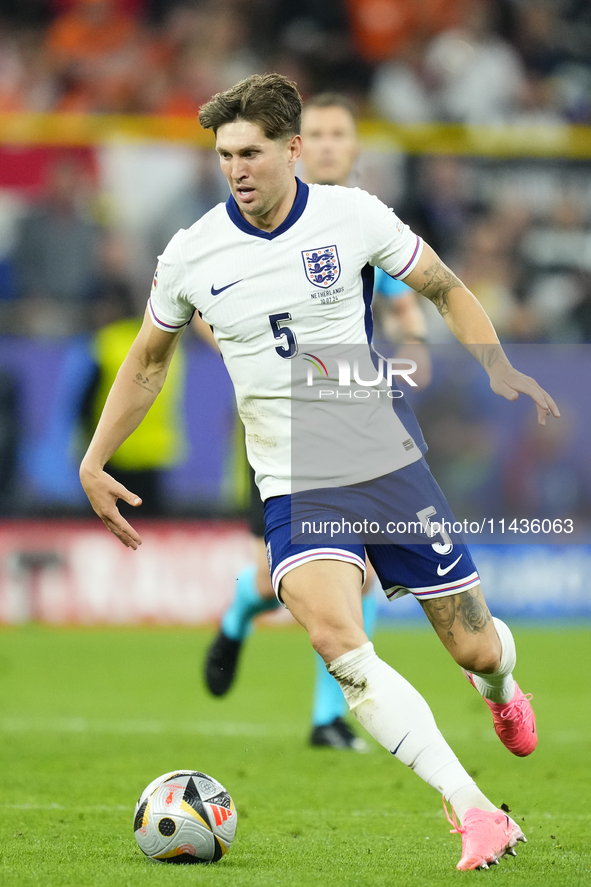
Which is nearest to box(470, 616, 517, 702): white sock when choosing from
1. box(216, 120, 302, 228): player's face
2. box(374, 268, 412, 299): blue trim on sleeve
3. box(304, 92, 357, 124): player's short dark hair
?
box(216, 120, 302, 228): player's face

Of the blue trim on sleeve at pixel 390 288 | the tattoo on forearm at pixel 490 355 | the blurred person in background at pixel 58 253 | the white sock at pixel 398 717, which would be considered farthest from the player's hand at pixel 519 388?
the blurred person in background at pixel 58 253

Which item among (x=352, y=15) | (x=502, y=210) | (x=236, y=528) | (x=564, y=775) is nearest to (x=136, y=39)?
(x=352, y=15)

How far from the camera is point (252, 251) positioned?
4215 millimetres

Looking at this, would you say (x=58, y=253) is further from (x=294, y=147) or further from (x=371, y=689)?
(x=371, y=689)

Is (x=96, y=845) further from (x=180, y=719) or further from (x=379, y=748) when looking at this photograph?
(x=180, y=719)

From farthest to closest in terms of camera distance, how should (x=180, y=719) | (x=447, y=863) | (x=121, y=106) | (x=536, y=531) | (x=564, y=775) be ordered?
(x=121, y=106) < (x=536, y=531) < (x=180, y=719) < (x=564, y=775) < (x=447, y=863)

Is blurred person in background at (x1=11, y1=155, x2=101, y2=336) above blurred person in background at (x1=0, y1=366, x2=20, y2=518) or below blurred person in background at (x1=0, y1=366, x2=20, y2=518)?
above

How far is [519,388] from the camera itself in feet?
13.3

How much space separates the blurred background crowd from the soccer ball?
7.16 meters

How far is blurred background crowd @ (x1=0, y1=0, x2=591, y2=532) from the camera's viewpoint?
37.3ft

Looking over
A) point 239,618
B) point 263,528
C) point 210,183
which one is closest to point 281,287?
point 263,528

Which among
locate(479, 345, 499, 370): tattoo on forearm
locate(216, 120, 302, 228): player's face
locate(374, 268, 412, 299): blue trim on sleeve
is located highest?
locate(216, 120, 302, 228): player's face

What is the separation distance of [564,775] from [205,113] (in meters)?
3.46

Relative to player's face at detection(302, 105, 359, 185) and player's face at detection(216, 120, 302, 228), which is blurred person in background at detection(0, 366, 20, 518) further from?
player's face at detection(216, 120, 302, 228)
